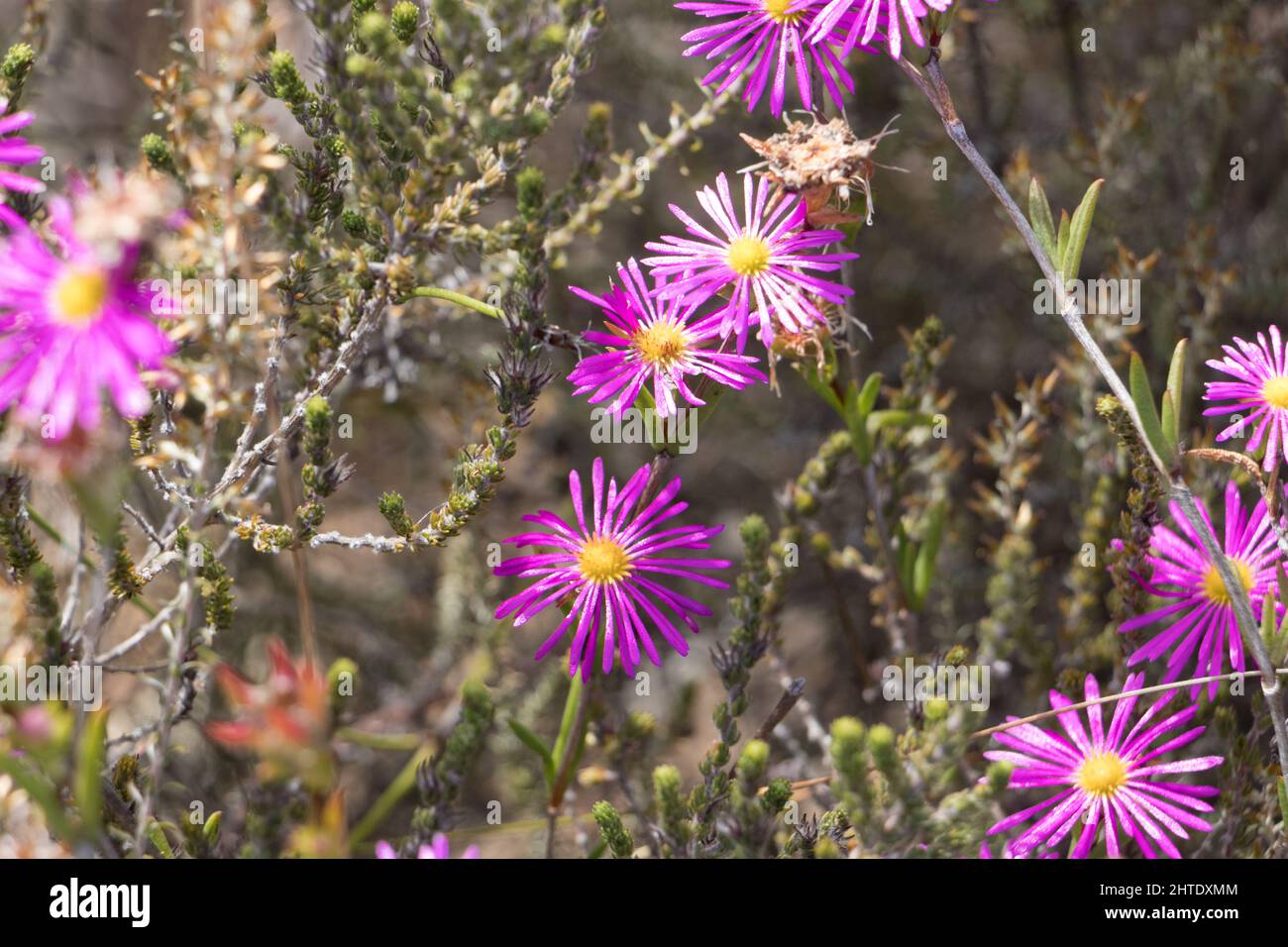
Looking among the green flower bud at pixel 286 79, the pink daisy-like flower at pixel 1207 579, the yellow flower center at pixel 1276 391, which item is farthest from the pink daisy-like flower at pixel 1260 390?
the green flower bud at pixel 286 79

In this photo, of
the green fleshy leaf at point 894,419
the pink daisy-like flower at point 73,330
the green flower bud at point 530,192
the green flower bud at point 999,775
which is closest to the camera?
the pink daisy-like flower at point 73,330

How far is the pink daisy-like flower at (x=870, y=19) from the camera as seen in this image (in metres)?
1.44

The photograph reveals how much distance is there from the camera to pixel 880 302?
3.47 metres

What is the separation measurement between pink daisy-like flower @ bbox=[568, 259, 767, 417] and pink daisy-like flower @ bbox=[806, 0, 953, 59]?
41cm

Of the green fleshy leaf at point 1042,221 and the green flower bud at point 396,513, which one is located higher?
the green fleshy leaf at point 1042,221

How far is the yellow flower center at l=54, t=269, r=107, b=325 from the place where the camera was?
41.8 inches

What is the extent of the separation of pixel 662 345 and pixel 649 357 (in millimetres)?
26

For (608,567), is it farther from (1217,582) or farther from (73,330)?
(1217,582)

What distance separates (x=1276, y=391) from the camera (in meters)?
1.56

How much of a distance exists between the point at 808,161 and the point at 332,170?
26.5 inches

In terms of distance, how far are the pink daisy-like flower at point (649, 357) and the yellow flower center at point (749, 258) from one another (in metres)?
0.10

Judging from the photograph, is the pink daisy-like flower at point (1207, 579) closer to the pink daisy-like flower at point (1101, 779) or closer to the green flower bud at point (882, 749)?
the pink daisy-like flower at point (1101, 779)
